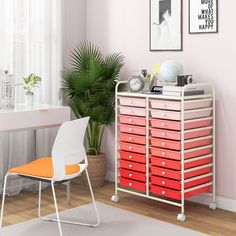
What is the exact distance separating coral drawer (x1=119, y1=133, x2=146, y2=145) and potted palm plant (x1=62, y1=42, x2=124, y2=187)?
1.50 ft

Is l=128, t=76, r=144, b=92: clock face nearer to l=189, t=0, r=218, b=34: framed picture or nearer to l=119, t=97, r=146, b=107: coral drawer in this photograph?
l=119, t=97, r=146, b=107: coral drawer

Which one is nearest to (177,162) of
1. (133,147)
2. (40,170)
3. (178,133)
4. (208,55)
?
(178,133)

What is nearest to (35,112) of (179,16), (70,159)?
(70,159)

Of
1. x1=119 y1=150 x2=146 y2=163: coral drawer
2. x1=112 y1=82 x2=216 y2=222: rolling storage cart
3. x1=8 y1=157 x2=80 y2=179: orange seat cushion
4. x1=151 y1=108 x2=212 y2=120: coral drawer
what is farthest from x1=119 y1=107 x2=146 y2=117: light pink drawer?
x1=8 y1=157 x2=80 y2=179: orange seat cushion

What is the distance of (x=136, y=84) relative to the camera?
4180mm

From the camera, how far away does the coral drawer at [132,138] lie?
4051 mm

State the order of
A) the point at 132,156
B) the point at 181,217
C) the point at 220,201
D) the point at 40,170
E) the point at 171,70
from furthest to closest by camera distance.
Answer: the point at 132,156 → the point at 220,201 → the point at 171,70 → the point at 181,217 → the point at 40,170

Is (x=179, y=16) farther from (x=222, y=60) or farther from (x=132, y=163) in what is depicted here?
(x=132, y=163)

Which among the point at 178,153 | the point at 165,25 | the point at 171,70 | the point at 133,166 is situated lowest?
the point at 133,166

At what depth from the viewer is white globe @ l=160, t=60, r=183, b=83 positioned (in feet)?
13.0

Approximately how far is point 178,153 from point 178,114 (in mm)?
308

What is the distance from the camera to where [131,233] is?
3.47m

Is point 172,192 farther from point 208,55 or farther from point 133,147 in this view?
point 208,55

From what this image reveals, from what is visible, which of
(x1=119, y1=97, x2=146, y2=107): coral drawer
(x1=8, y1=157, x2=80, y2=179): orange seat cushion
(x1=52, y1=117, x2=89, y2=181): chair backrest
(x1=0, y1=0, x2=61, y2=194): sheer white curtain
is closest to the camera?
(x1=52, y1=117, x2=89, y2=181): chair backrest
